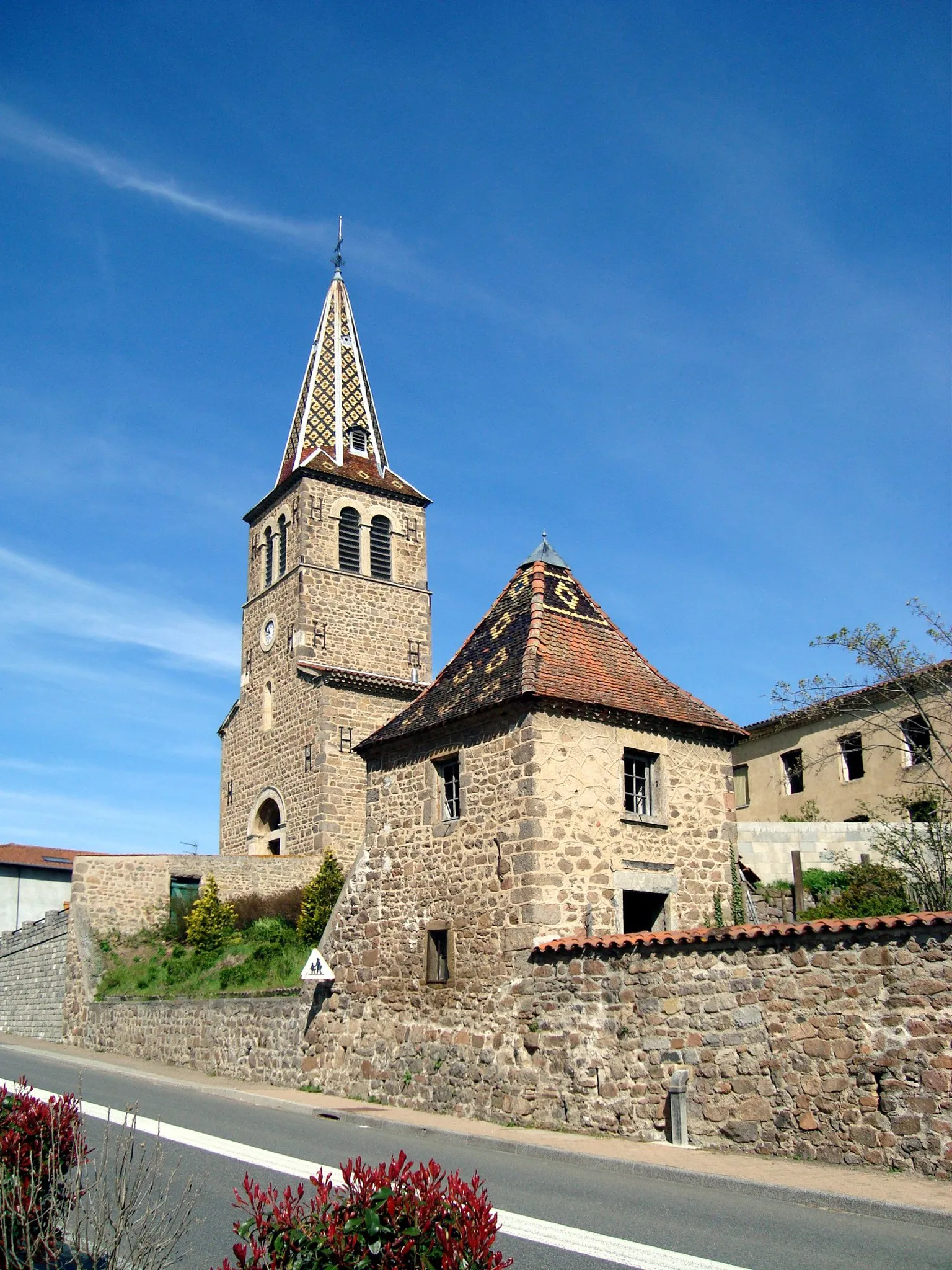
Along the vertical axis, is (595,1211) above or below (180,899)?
below

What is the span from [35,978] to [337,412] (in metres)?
19.0

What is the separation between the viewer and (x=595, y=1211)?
8.05 m

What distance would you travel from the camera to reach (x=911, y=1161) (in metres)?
9.26

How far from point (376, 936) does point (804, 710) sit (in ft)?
51.5

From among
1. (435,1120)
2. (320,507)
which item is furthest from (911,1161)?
(320,507)

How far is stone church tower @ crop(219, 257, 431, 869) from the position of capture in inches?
1155

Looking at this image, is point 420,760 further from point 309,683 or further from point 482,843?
point 309,683

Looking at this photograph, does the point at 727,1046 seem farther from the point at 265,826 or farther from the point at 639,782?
the point at 265,826

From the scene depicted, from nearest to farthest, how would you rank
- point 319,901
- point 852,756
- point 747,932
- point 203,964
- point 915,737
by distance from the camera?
point 747,932 < point 203,964 < point 319,901 < point 915,737 < point 852,756

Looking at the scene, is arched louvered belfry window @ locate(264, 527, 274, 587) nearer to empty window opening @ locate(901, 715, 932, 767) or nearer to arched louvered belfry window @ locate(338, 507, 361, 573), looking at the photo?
arched louvered belfry window @ locate(338, 507, 361, 573)

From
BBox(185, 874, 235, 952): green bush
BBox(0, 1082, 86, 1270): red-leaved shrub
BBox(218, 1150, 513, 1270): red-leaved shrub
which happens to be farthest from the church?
BBox(218, 1150, 513, 1270): red-leaved shrub

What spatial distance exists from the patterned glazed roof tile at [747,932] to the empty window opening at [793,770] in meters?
17.0

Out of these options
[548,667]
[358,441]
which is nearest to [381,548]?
[358,441]

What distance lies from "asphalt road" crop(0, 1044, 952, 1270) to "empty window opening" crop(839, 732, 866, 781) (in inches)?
714
